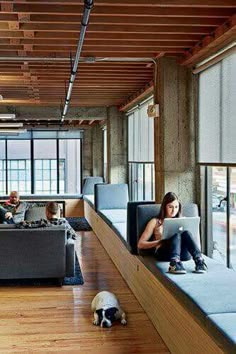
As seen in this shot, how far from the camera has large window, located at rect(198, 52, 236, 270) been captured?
587 centimetres

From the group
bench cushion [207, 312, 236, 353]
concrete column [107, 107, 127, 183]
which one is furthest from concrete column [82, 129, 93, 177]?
bench cushion [207, 312, 236, 353]

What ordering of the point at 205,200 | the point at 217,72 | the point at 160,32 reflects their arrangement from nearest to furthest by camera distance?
the point at 160,32 → the point at 217,72 → the point at 205,200

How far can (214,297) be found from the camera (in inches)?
159

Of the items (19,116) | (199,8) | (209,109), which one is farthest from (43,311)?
(19,116)

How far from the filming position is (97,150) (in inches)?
698

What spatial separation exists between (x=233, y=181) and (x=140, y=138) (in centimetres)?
536

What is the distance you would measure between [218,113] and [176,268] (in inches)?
84.9

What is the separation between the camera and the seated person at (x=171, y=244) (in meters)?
4.99

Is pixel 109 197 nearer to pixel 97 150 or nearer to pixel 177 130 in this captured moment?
pixel 177 130

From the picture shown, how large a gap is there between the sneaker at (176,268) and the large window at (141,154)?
4.77m

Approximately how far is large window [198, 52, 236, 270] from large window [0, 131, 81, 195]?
38.7ft

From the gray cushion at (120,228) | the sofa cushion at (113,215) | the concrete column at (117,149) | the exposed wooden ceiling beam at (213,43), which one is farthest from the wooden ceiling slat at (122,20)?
the concrete column at (117,149)

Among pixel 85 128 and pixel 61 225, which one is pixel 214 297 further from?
pixel 85 128

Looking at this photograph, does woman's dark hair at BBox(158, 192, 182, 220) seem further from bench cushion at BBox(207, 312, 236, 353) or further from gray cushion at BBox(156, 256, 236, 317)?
bench cushion at BBox(207, 312, 236, 353)
